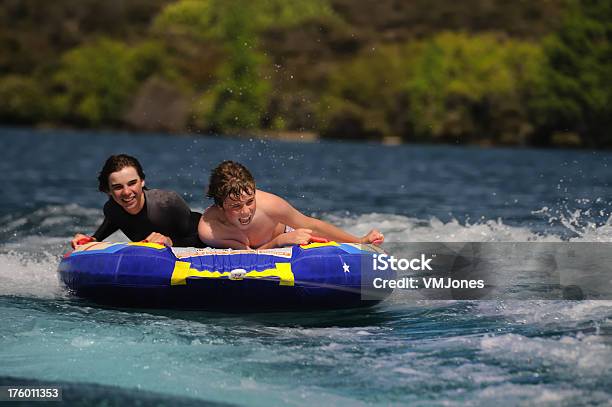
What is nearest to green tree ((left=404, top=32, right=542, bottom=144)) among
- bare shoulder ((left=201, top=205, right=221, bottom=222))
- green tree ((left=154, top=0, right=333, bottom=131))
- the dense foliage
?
the dense foliage

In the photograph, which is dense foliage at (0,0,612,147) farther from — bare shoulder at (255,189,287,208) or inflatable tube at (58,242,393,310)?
inflatable tube at (58,242,393,310)

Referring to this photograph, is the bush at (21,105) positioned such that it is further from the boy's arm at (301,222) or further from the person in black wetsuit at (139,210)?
the boy's arm at (301,222)

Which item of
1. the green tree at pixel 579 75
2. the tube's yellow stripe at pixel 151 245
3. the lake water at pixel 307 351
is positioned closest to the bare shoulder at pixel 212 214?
the tube's yellow stripe at pixel 151 245

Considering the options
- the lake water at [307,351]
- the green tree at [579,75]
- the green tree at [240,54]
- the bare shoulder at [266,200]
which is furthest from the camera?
the green tree at [240,54]

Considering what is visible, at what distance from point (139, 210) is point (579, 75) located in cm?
6592

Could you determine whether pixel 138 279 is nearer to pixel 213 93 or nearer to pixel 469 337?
pixel 469 337

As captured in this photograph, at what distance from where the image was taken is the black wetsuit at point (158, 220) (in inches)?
296

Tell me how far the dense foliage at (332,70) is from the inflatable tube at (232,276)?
59.0 m

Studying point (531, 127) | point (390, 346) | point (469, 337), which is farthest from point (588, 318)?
point (531, 127)

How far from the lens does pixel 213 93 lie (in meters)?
92.2

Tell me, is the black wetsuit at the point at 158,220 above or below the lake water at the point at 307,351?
above

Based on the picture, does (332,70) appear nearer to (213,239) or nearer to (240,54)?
(240,54)

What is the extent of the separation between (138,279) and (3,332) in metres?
1.00

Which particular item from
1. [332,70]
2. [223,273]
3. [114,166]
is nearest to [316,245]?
[223,273]
